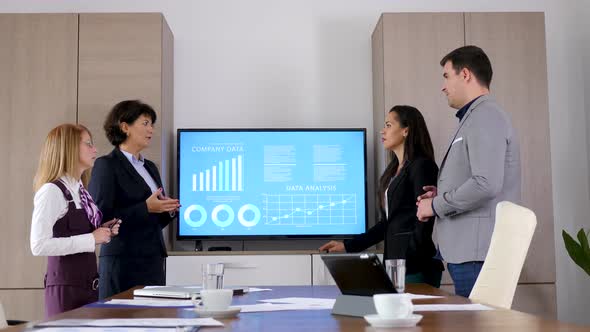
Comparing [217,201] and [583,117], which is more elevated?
[583,117]

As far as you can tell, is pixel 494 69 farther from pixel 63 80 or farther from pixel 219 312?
pixel 219 312

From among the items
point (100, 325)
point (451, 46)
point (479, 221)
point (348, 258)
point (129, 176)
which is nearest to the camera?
point (100, 325)

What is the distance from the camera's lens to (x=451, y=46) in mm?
4852

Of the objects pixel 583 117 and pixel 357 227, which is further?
pixel 583 117

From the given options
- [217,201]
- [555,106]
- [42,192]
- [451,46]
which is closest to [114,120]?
[42,192]

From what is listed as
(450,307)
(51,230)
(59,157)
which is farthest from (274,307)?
(59,157)

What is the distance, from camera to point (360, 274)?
177 centimetres

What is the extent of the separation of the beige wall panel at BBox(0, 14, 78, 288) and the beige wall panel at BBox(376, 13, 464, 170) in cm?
198

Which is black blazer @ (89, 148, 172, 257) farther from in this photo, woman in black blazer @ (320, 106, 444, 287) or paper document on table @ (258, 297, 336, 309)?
paper document on table @ (258, 297, 336, 309)

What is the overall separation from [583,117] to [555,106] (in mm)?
204

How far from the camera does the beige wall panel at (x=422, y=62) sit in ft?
15.7

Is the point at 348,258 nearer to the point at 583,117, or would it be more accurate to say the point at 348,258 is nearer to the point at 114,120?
the point at 114,120

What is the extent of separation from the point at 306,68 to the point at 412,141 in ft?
5.32

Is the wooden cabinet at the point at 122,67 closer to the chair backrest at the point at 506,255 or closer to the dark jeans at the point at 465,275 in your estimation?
the dark jeans at the point at 465,275
